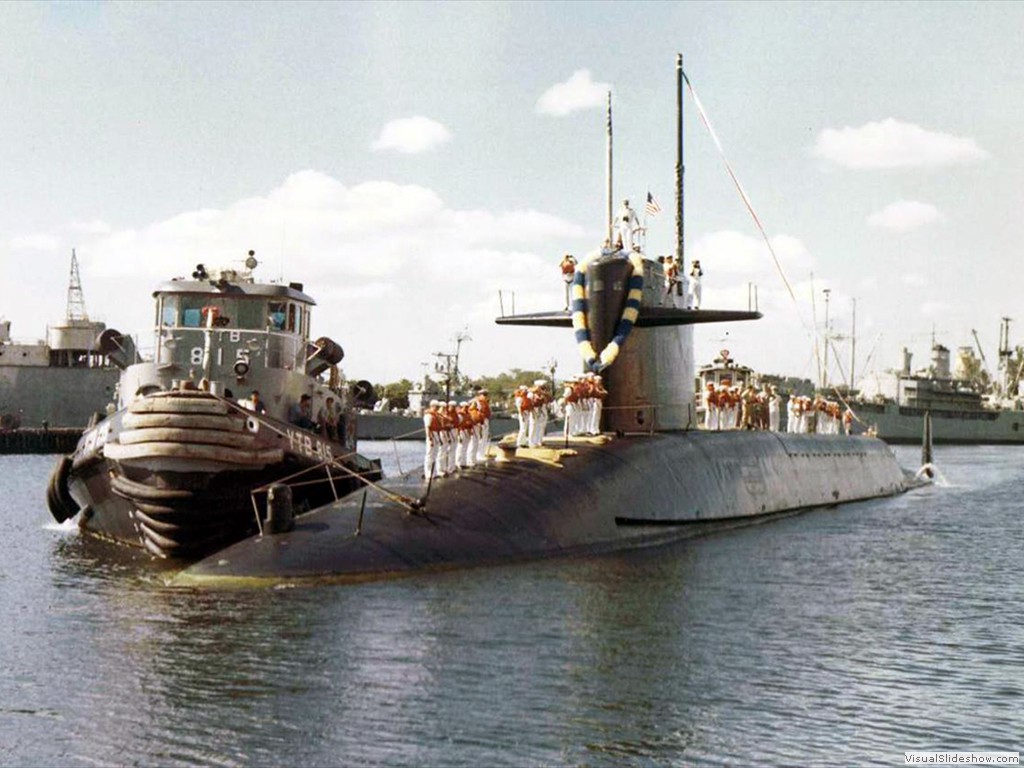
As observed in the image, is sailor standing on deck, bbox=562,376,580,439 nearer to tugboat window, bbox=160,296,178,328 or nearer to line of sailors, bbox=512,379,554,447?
line of sailors, bbox=512,379,554,447

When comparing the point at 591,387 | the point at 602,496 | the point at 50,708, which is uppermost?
the point at 591,387

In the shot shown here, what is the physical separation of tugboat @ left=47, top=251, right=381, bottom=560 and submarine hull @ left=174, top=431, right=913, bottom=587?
108 cm

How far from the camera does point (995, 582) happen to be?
59.2 ft

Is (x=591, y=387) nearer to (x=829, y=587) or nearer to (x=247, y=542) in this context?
(x=829, y=587)

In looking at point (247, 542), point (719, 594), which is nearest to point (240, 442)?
point (247, 542)

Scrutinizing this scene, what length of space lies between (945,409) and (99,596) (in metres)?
99.1

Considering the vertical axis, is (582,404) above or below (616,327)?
below

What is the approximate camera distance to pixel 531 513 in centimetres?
1809

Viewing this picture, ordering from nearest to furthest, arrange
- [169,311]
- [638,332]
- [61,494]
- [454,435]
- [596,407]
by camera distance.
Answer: [454,435]
[596,407]
[169,311]
[638,332]
[61,494]

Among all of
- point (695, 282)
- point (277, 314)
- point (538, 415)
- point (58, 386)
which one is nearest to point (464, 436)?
point (538, 415)

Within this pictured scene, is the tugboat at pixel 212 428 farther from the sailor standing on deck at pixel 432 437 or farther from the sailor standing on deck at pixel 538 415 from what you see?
the sailor standing on deck at pixel 538 415

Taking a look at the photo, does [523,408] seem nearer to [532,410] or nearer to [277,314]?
[532,410]

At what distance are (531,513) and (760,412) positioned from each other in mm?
16003

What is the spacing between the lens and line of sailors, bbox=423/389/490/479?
19.0 m
